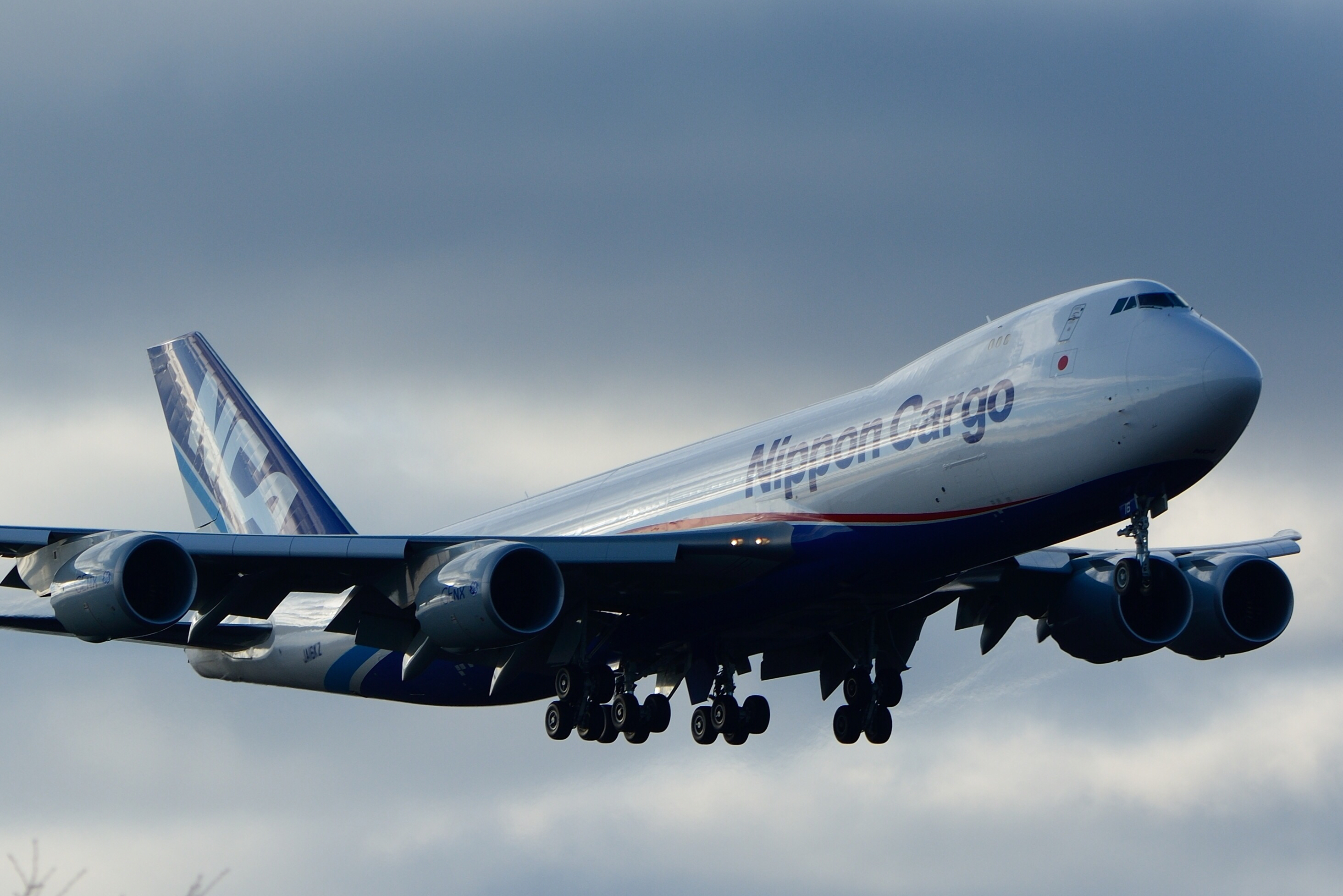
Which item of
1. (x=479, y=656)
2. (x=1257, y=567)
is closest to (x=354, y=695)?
(x=479, y=656)

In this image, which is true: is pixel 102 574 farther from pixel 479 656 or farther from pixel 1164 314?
pixel 1164 314

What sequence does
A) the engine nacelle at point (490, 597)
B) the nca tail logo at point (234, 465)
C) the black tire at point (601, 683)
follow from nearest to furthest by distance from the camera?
the engine nacelle at point (490, 597) < the black tire at point (601, 683) < the nca tail logo at point (234, 465)

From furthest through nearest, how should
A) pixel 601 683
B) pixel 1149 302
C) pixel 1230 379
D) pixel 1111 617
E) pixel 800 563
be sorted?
pixel 1111 617 → pixel 601 683 → pixel 800 563 → pixel 1149 302 → pixel 1230 379

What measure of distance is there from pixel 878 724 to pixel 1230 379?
12.8 metres

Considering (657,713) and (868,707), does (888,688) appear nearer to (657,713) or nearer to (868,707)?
(868,707)

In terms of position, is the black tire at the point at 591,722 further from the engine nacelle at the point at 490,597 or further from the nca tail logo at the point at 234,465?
the nca tail logo at the point at 234,465

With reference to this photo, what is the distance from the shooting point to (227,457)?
148ft

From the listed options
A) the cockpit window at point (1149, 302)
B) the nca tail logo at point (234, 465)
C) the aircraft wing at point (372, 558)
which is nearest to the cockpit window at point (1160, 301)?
the cockpit window at point (1149, 302)

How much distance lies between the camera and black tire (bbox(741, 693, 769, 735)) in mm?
36469

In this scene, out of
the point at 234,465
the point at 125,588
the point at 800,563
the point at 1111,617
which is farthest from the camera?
the point at 234,465

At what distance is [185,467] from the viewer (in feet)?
153

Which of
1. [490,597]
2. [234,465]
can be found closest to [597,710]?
[490,597]

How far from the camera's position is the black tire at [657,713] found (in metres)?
34.8

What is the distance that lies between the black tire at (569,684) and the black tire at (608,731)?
2.34 feet
